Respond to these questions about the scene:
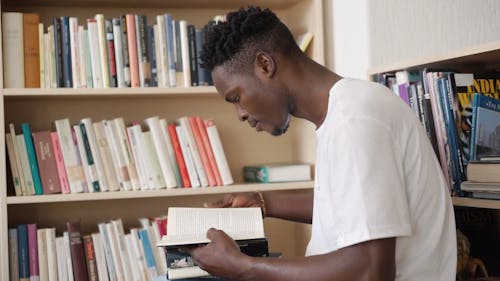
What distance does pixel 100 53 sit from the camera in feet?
6.53

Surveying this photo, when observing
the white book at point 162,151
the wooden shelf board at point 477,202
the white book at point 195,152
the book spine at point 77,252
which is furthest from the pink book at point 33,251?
the wooden shelf board at point 477,202

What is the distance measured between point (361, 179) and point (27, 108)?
4.88 feet

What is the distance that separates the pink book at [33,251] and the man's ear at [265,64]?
1091mm

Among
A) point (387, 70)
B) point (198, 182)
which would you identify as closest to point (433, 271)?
point (387, 70)

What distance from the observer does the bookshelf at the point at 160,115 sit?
2.08m

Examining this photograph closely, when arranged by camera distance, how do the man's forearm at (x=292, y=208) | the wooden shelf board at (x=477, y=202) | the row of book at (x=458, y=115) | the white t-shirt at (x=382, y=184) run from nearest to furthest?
the white t-shirt at (x=382, y=184) → the wooden shelf board at (x=477, y=202) → the row of book at (x=458, y=115) → the man's forearm at (x=292, y=208)

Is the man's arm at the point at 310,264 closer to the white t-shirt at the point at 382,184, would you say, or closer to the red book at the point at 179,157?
the white t-shirt at the point at 382,184

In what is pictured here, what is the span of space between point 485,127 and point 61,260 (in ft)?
4.21

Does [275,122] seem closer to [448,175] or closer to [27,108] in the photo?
[448,175]

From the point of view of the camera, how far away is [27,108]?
214 centimetres

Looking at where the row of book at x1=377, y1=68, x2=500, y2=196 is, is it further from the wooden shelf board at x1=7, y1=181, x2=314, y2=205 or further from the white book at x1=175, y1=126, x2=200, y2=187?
the white book at x1=175, y1=126, x2=200, y2=187

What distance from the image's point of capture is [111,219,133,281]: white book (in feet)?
6.58

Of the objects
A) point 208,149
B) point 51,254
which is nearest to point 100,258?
point 51,254

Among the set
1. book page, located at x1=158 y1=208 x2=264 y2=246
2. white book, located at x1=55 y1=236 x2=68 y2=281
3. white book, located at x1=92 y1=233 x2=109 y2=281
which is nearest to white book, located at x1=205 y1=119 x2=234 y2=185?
white book, located at x1=92 y1=233 x2=109 y2=281
